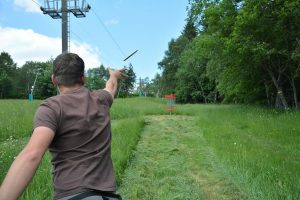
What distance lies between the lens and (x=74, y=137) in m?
2.73

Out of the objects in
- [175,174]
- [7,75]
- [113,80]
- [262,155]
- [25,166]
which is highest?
[7,75]

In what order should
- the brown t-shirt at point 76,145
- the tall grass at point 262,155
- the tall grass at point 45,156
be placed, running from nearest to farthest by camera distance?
the brown t-shirt at point 76,145
the tall grass at point 45,156
the tall grass at point 262,155

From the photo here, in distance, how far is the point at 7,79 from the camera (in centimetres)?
9694

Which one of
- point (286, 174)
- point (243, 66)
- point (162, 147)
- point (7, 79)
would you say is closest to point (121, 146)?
point (162, 147)

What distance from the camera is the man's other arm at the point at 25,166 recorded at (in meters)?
2.22

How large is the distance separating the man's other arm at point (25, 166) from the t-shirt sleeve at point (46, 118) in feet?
0.12

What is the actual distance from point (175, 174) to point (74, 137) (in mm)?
5969

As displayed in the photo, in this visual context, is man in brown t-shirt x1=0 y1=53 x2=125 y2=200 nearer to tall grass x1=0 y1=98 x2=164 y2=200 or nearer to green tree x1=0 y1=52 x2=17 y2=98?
tall grass x1=0 y1=98 x2=164 y2=200

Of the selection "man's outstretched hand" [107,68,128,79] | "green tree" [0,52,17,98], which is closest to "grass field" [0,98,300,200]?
"man's outstretched hand" [107,68,128,79]

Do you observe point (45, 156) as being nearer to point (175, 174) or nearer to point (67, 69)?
point (175, 174)

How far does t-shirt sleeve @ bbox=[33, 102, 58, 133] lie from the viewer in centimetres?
252

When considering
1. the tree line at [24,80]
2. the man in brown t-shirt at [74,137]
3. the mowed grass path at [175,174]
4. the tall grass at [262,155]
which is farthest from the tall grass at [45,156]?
the tree line at [24,80]

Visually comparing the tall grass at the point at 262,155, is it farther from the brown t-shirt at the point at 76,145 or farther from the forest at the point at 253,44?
the forest at the point at 253,44

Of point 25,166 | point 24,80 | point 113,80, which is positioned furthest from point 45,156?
point 24,80
